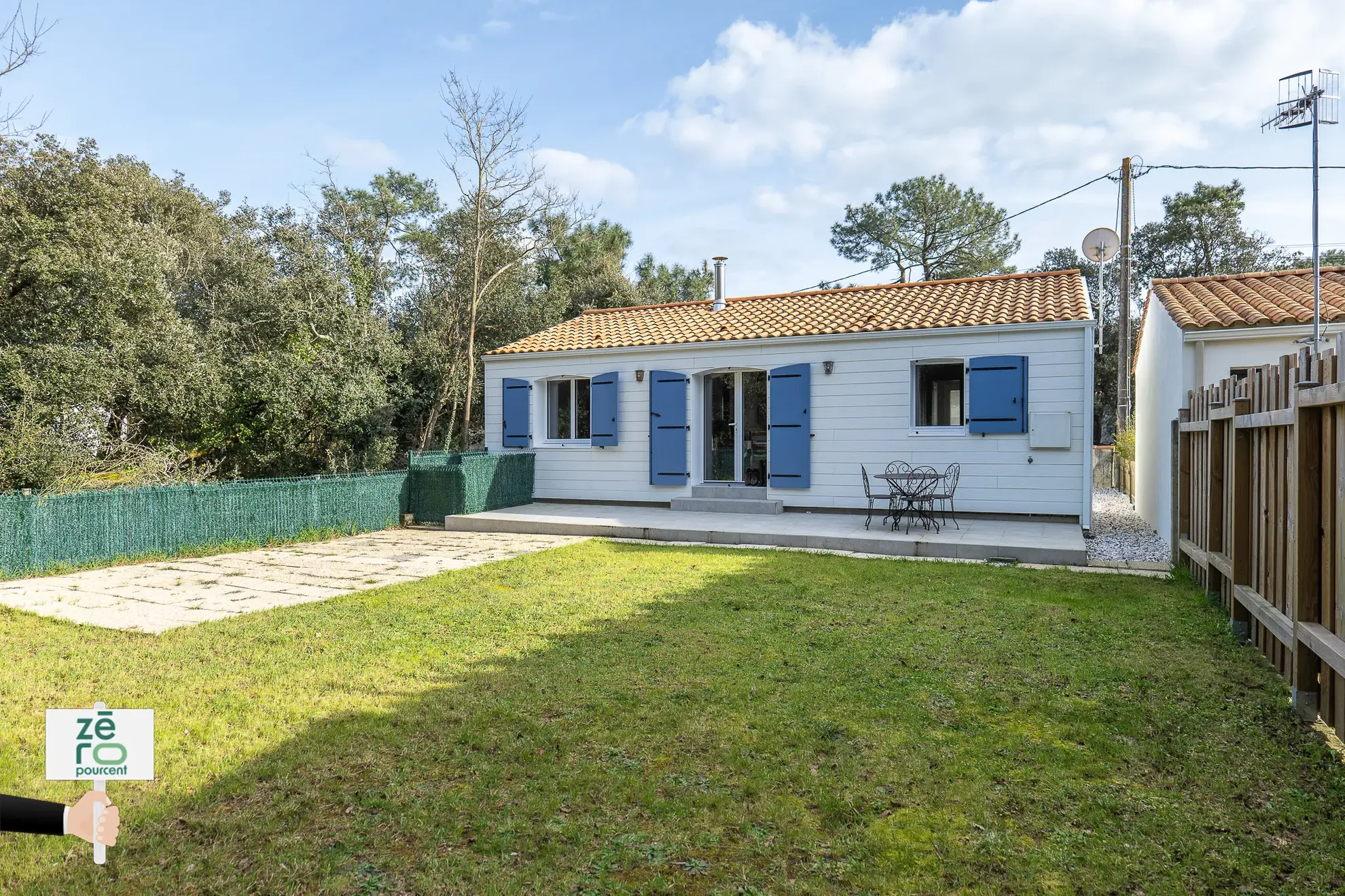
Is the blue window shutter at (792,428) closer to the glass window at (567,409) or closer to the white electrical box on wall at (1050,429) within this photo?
the white electrical box on wall at (1050,429)

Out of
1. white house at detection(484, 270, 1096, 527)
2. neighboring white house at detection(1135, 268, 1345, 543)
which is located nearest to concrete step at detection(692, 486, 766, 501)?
white house at detection(484, 270, 1096, 527)

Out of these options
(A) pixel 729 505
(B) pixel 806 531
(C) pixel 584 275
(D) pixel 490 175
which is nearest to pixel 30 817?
(B) pixel 806 531

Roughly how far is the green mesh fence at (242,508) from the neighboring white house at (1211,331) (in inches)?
356

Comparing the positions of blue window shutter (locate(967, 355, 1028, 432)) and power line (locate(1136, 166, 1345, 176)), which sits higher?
power line (locate(1136, 166, 1345, 176))

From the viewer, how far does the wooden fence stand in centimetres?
297

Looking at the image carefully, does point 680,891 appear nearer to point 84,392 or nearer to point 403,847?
point 403,847

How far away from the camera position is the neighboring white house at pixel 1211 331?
8.11m

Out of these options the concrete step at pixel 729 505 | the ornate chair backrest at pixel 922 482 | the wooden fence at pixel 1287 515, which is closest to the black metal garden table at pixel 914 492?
the ornate chair backrest at pixel 922 482

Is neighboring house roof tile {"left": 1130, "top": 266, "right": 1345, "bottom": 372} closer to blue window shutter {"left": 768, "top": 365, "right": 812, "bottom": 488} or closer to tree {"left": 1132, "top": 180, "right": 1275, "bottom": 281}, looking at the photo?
blue window shutter {"left": 768, "top": 365, "right": 812, "bottom": 488}

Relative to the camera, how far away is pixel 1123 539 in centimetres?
943

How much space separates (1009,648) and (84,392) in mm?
12637

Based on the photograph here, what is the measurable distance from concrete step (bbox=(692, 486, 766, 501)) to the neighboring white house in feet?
17.1

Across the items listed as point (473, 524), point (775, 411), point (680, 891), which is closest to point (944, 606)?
point (680, 891)

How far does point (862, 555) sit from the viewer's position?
8203 mm
